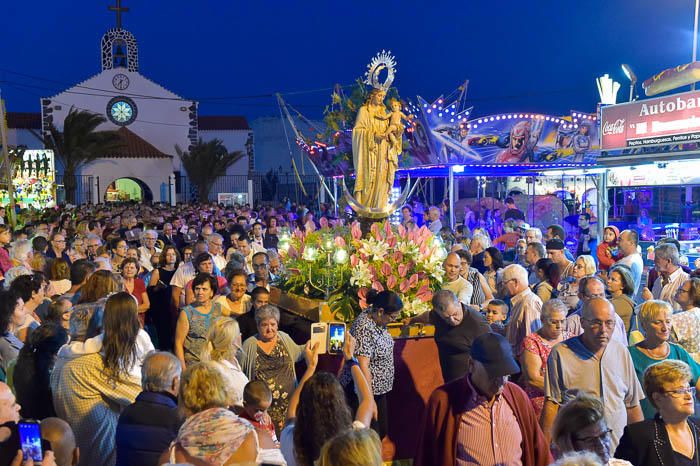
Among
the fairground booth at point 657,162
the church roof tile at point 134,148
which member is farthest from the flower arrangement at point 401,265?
the church roof tile at point 134,148

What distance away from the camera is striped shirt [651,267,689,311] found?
7621 mm

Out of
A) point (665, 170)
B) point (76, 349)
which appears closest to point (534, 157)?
point (665, 170)

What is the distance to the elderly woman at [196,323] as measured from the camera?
6.70 meters

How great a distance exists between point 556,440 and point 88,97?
5035cm

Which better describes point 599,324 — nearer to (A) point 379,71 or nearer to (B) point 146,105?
(A) point 379,71

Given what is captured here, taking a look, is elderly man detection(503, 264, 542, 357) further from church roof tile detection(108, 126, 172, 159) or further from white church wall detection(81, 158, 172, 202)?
church roof tile detection(108, 126, 172, 159)

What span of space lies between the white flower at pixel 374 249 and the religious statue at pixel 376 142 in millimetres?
1949

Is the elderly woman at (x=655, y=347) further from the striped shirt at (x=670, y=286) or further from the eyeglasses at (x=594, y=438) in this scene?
the striped shirt at (x=670, y=286)

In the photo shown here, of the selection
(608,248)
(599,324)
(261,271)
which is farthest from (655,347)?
(608,248)

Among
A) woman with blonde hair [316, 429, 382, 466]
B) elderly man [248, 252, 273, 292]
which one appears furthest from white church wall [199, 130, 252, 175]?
woman with blonde hair [316, 429, 382, 466]

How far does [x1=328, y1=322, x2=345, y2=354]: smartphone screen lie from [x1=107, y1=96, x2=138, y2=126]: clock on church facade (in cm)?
4764

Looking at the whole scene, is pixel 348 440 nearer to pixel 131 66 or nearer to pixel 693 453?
pixel 693 453

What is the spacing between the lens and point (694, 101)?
1421 cm

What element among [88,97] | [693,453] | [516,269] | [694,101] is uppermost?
[88,97]
